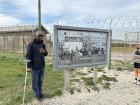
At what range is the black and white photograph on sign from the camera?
959cm

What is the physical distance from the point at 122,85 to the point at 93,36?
2087mm

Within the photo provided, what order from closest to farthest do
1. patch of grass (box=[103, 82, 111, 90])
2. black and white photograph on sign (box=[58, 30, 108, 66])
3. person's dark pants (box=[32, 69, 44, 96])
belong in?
person's dark pants (box=[32, 69, 44, 96]) → black and white photograph on sign (box=[58, 30, 108, 66]) → patch of grass (box=[103, 82, 111, 90])

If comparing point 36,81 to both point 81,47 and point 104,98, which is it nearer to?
point 104,98

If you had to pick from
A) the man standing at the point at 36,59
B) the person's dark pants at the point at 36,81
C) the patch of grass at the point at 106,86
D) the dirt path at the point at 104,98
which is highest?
the man standing at the point at 36,59

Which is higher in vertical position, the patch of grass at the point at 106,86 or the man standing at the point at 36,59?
the man standing at the point at 36,59

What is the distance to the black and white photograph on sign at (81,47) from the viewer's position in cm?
959

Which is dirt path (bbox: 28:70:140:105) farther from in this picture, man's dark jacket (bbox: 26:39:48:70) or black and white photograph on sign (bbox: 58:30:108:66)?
black and white photograph on sign (bbox: 58:30:108:66)

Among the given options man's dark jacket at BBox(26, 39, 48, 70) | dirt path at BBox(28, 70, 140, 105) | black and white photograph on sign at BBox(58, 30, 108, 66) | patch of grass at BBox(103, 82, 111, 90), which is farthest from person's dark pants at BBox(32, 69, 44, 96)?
patch of grass at BBox(103, 82, 111, 90)

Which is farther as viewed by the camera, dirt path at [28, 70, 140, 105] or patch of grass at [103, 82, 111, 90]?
patch of grass at [103, 82, 111, 90]

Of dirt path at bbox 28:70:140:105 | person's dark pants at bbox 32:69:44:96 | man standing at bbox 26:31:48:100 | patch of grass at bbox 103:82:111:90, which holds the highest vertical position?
man standing at bbox 26:31:48:100

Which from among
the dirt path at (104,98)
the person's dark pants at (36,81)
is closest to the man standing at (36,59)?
the person's dark pants at (36,81)

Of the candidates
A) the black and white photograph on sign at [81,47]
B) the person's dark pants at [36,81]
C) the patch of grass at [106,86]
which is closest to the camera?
the person's dark pants at [36,81]

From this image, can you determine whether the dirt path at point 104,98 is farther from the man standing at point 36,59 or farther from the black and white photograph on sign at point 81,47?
the black and white photograph on sign at point 81,47

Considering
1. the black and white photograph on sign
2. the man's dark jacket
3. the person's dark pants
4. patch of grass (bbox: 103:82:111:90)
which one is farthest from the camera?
patch of grass (bbox: 103:82:111:90)
